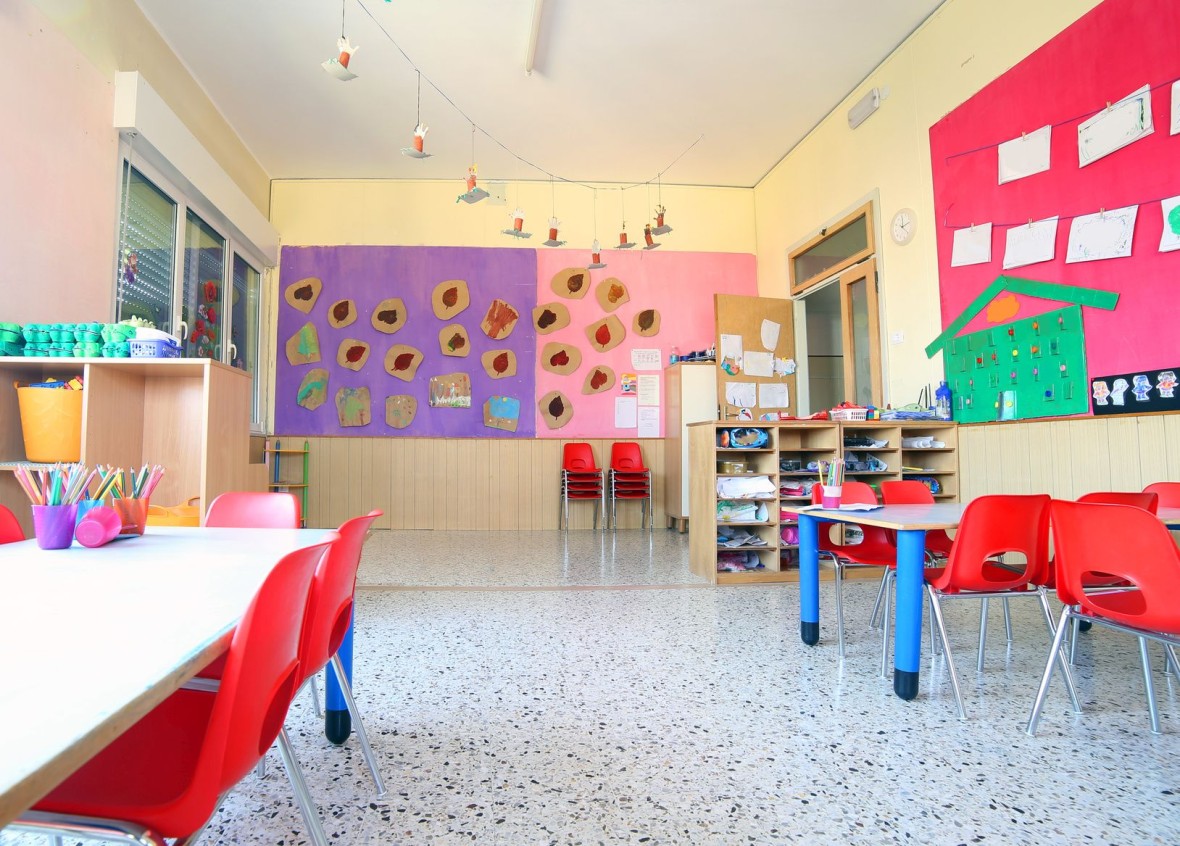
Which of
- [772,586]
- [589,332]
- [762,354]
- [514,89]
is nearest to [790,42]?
[514,89]

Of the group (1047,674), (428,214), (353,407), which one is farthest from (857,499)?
(428,214)

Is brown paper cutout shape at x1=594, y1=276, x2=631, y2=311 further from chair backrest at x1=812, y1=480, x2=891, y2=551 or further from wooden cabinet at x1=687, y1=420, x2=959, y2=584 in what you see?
chair backrest at x1=812, y1=480, x2=891, y2=551

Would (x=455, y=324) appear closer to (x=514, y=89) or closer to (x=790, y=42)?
(x=514, y=89)

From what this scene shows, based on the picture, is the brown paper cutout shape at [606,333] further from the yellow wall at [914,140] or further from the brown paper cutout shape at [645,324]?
the yellow wall at [914,140]

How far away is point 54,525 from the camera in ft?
4.59

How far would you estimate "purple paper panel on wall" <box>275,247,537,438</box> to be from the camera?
6.43 metres

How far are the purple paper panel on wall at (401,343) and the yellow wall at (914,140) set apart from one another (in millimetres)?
3321

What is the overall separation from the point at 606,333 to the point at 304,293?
324cm

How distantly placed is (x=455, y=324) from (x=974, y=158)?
4740 millimetres

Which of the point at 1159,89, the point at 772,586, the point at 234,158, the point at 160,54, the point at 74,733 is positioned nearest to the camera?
the point at 74,733

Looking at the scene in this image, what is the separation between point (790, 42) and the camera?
4523 millimetres

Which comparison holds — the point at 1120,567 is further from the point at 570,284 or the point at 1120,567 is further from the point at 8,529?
the point at 570,284

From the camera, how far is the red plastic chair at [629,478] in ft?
20.3

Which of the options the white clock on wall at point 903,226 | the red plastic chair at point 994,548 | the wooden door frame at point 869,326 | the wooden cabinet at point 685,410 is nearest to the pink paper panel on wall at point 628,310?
the wooden cabinet at point 685,410
